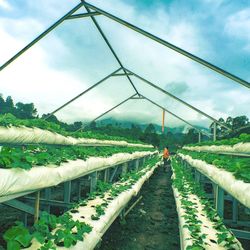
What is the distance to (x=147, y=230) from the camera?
24.1ft

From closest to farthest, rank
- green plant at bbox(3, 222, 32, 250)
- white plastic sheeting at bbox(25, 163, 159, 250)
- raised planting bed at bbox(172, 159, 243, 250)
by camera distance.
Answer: green plant at bbox(3, 222, 32, 250) < white plastic sheeting at bbox(25, 163, 159, 250) < raised planting bed at bbox(172, 159, 243, 250)

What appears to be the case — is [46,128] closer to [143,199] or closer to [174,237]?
[174,237]

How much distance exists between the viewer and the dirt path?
6.22 meters

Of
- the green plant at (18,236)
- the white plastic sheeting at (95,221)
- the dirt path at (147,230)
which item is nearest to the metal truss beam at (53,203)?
the white plastic sheeting at (95,221)

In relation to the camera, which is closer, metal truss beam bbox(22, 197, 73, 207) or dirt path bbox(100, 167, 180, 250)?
dirt path bbox(100, 167, 180, 250)

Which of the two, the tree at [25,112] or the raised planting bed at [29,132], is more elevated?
the tree at [25,112]

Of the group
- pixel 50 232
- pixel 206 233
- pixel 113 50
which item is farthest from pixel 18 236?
pixel 113 50

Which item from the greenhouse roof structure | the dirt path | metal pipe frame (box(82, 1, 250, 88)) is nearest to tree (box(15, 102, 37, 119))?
the greenhouse roof structure

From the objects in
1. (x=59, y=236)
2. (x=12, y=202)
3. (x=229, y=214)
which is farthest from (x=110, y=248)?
(x=229, y=214)

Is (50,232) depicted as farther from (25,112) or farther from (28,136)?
(25,112)

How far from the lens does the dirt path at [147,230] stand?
6.22m

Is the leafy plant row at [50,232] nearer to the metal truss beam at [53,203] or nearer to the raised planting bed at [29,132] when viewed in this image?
the metal truss beam at [53,203]

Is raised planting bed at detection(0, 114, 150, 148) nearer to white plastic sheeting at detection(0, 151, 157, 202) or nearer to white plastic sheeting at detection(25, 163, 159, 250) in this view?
white plastic sheeting at detection(0, 151, 157, 202)

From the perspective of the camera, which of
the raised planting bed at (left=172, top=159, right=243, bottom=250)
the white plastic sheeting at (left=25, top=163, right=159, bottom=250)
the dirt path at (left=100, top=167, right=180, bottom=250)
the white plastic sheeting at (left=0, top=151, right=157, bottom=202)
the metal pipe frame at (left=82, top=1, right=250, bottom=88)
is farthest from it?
the dirt path at (left=100, top=167, right=180, bottom=250)
